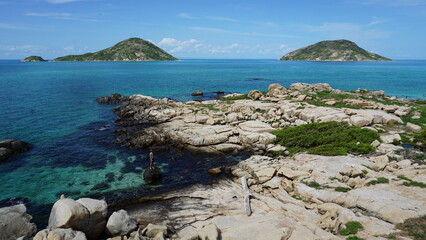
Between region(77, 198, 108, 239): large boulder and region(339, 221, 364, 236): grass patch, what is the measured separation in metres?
16.6

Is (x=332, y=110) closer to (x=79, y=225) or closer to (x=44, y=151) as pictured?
(x=79, y=225)

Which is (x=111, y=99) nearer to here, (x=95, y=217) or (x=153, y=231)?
(x=95, y=217)

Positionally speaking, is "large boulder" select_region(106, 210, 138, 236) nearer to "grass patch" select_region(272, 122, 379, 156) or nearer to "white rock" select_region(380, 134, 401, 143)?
"grass patch" select_region(272, 122, 379, 156)

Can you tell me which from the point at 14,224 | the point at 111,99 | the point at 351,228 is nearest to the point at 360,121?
the point at 351,228

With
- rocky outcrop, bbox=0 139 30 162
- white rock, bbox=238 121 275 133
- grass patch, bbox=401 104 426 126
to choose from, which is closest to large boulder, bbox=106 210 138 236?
rocky outcrop, bbox=0 139 30 162

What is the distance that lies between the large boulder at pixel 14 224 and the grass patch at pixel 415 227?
2399 cm

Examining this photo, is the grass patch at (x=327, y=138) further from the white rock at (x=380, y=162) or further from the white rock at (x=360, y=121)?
the white rock at (x=380, y=162)

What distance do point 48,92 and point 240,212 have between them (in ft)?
276

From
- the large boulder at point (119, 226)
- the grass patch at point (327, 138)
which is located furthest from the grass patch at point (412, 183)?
the large boulder at point (119, 226)

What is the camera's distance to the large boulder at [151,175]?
1064 inches

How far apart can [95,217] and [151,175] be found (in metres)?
9.75

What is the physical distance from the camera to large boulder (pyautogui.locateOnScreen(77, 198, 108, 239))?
682 inches

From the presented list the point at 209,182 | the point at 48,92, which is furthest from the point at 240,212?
the point at 48,92

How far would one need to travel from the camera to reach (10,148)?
33250 millimetres
